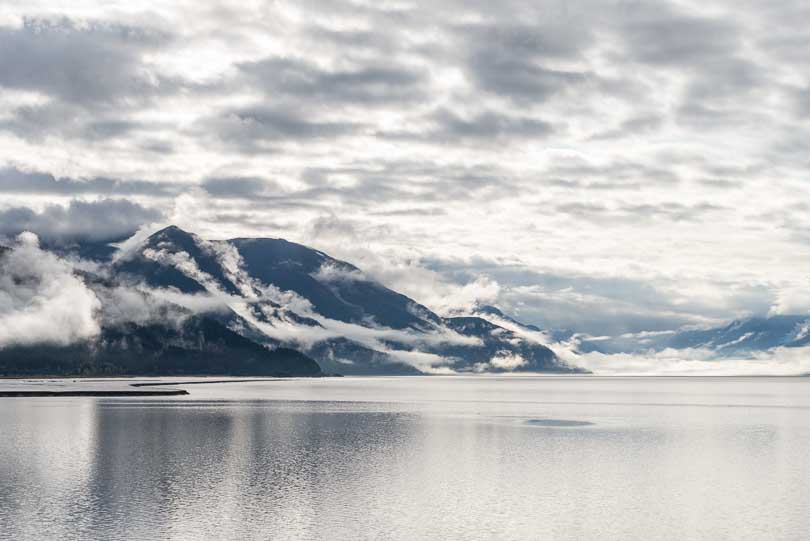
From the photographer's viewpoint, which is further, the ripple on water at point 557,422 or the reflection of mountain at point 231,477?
the ripple on water at point 557,422

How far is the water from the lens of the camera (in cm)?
6303

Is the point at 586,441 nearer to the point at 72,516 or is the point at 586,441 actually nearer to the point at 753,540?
the point at 753,540

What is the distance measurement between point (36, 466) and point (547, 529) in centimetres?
5552

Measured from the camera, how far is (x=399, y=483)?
8400 cm

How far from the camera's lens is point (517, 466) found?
9700cm

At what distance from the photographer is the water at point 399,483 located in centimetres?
6303

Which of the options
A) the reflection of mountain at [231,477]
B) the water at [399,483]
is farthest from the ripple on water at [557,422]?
the reflection of mountain at [231,477]

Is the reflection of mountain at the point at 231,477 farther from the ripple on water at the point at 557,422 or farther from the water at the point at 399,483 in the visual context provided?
the ripple on water at the point at 557,422

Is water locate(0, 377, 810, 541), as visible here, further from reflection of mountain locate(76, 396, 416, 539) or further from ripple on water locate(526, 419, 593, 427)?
ripple on water locate(526, 419, 593, 427)

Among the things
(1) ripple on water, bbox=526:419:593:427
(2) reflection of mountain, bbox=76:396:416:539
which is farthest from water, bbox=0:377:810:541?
(1) ripple on water, bbox=526:419:593:427

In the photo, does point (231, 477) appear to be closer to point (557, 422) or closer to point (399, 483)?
point (399, 483)

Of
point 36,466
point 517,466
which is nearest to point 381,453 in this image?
point 517,466

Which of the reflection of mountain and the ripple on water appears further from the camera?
the ripple on water

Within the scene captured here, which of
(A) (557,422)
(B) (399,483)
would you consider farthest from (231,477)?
(A) (557,422)
